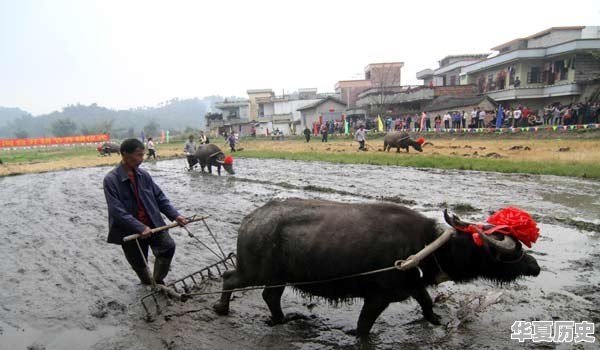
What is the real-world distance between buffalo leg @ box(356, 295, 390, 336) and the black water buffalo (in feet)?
0.03

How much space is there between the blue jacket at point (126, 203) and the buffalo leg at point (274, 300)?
5.51 feet

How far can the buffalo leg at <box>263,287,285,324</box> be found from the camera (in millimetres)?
4859

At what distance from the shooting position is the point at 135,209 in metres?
5.40

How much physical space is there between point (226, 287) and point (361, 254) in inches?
73.5

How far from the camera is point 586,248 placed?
691cm

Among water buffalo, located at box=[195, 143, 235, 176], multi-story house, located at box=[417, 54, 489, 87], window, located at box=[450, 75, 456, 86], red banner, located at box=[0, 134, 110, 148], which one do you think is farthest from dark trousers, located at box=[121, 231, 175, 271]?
red banner, located at box=[0, 134, 110, 148]

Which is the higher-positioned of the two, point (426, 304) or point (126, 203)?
point (126, 203)

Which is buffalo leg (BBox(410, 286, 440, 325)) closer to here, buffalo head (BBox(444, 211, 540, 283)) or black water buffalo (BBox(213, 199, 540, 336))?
black water buffalo (BBox(213, 199, 540, 336))

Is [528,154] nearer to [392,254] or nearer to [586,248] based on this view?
[586,248]

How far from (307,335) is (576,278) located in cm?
402

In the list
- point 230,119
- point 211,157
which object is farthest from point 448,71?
point 211,157

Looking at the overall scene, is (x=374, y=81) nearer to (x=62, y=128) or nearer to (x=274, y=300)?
(x=274, y=300)

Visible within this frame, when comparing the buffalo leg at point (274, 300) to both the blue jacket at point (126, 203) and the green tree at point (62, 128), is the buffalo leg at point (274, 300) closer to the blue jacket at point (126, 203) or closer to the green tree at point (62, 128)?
the blue jacket at point (126, 203)

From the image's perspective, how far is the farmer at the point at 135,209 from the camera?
5105 mm
